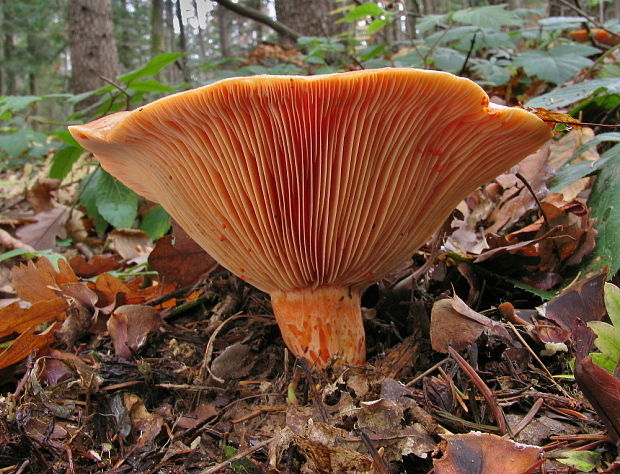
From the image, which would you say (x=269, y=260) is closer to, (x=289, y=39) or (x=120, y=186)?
(x=120, y=186)

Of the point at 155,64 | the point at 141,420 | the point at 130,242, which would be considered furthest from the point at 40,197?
the point at 141,420

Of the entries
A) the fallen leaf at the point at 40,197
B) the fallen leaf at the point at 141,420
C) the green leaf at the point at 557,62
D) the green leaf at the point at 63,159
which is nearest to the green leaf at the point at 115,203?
the green leaf at the point at 63,159

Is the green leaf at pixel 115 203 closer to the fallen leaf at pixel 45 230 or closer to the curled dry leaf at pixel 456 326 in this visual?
the fallen leaf at pixel 45 230

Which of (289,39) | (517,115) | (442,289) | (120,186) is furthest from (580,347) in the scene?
(289,39)

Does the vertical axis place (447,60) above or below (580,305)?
above

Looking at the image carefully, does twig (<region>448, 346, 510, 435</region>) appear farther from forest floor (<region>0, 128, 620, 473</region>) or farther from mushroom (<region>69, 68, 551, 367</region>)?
mushroom (<region>69, 68, 551, 367</region>)

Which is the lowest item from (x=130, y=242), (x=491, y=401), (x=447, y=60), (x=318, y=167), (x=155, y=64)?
(x=130, y=242)

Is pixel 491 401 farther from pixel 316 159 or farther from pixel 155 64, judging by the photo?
pixel 155 64
